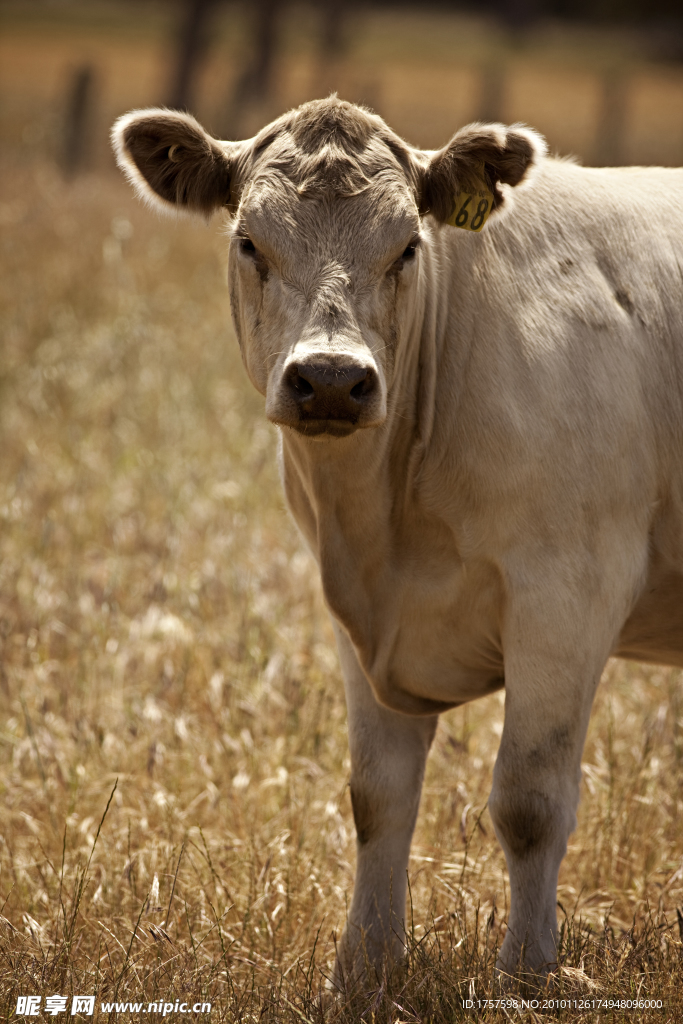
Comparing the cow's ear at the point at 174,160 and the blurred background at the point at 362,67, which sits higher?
the blurred background at the point at 362,67

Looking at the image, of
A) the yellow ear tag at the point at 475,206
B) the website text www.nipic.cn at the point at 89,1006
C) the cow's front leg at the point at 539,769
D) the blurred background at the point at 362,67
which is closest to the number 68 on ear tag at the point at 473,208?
the yellow ear tag at the point at 475,206

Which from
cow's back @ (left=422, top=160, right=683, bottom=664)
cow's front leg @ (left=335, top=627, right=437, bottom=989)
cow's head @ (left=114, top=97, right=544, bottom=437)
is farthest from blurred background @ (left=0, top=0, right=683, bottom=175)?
cow's front leg @ (left=335, top=627, right=437, bottom=989)

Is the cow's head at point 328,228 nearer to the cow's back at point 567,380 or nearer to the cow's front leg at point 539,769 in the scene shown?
the cow's back at point 567,380

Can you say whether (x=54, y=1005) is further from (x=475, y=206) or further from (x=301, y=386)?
(x=475, y=206)

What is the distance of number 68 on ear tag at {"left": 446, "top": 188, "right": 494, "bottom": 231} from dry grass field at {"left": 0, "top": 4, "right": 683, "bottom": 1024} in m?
1.75

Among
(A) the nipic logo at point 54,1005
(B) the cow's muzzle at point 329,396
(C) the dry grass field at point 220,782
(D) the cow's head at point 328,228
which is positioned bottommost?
(A) the nipic logo at point 54,1005

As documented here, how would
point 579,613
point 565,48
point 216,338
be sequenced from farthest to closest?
point 565,48
point 216,338
point 579,613

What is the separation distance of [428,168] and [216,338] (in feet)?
19.5

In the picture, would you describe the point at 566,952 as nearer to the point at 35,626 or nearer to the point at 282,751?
the point at 282,751

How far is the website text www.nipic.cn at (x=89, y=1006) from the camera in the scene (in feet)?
8.41

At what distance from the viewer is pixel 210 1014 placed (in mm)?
2596

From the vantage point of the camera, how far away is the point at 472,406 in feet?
9.60

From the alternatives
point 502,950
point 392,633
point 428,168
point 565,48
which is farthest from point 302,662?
point 565,48

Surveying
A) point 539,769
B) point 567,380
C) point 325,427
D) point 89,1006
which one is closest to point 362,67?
point 567,380
